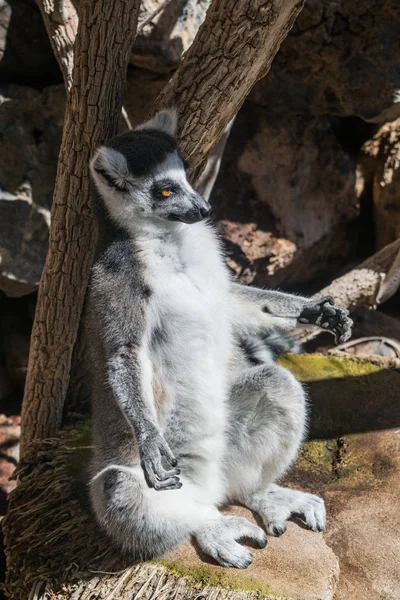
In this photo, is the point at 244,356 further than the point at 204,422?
Yes

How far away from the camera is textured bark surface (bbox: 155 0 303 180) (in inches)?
95.8

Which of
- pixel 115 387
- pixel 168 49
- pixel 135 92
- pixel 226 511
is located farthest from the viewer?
pixel 135 92

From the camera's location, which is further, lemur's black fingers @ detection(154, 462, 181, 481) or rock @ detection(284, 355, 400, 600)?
rock @ detection(284, 355, 400, 600)

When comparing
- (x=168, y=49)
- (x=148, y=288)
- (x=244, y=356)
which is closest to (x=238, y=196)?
(x=168, y=49)

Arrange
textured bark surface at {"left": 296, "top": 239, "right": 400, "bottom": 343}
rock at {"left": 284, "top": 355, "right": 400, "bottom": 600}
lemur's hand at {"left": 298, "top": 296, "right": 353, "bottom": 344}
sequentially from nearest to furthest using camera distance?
rock at {"left": 284, "top": 355, "right": 400, "bottom": 600} → lemur's hand at {"left": 298, "top": 296, "right": 353, "bottom": 344} → textured bark surface at {"left": 296, "top": 239, "right": 400, "bottom": 343}

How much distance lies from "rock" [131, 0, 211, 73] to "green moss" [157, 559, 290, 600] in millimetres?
2805

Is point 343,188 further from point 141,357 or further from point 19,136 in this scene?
point 141,357

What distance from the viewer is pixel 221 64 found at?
2.56 m

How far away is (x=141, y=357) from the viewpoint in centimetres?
245

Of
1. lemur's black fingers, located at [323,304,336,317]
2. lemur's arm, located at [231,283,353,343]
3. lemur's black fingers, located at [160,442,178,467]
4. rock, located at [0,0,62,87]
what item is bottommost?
lemur's black fingers, located at [160,442,178,467]

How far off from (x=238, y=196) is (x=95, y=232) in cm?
177

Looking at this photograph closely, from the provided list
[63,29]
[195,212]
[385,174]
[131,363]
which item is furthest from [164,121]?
[385,174]

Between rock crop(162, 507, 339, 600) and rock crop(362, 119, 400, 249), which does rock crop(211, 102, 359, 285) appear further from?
rock crop(162, 507, 339, 600)

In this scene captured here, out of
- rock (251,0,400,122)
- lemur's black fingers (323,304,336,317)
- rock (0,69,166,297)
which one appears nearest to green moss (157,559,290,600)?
lemur's black fingers (323,304,336,317)
